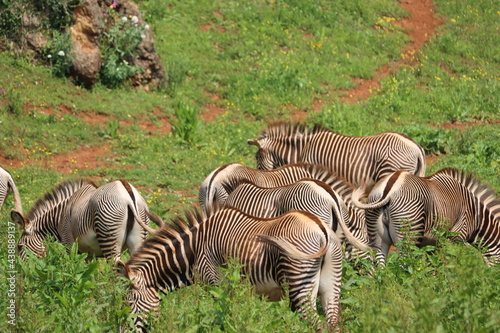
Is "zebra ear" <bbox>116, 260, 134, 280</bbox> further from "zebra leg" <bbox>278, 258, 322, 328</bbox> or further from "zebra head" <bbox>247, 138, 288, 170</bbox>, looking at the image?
"zebra head" <bbox>247, 138, 288, 170</bbox>

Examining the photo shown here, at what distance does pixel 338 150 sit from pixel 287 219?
15.6 feet

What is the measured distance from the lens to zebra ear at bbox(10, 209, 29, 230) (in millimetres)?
9109

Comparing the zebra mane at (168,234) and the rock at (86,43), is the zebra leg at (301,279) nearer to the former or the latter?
the zebra mane at (168,234)

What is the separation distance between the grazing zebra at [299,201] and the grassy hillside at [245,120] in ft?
2.77

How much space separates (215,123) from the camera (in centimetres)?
1711

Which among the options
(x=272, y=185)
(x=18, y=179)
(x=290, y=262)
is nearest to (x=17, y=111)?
(x=18, y=179)

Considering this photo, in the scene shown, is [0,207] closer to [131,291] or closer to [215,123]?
[131,291]

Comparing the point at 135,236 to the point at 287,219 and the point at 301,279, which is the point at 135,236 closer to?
the point at 287,219

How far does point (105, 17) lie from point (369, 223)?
1157 centimetres

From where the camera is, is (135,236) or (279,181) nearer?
(135,236)

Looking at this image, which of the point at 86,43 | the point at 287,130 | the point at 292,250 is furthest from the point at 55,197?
the point at 86,43

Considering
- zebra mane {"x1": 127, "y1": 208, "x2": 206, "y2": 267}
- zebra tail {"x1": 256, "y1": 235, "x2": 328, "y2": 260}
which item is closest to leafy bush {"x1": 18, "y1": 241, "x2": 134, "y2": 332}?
zebra mane {"x1": 127, "y1": 208, "x2": 206, "y2": 267}

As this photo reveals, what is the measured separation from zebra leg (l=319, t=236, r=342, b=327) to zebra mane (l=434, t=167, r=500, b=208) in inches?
126

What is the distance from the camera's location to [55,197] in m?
9.59
